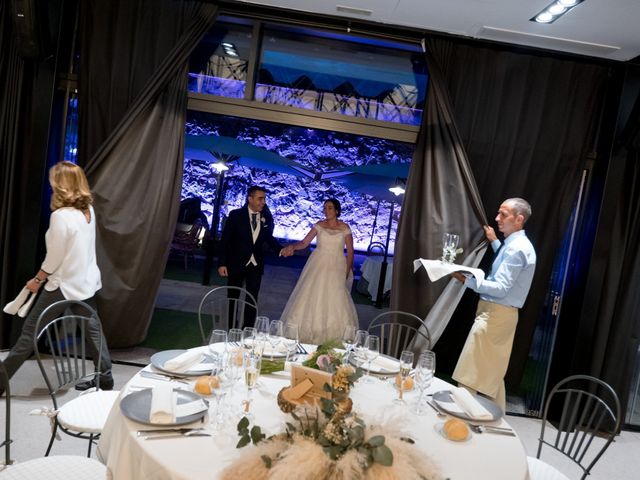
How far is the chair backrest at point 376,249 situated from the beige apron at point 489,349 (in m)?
4.16

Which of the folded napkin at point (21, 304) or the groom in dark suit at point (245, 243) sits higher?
the groom in dark suit at point (245, 243)

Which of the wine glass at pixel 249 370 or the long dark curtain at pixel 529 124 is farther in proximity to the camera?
the long dark curtain at pixel 529 124

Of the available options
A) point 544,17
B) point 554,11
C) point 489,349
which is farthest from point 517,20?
point 489,349

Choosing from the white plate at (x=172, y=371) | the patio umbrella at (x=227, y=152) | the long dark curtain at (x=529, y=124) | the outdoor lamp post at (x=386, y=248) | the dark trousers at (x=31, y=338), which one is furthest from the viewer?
the outdoor lamp post at (x=386, y=248)

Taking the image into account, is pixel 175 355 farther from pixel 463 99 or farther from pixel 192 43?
pixel 463 99

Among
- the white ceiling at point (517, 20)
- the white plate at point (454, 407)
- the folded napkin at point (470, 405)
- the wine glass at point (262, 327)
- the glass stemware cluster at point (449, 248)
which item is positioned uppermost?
the white ceiling at point (517, 20)

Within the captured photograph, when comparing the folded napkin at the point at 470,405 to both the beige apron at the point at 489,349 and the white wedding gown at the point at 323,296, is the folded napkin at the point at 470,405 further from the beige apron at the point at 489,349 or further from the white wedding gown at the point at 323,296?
the white wedding gown at the point at 323,296

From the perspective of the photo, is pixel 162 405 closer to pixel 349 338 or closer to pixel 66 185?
pixel 349 338

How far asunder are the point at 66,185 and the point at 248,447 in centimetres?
238

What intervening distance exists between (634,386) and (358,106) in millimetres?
3276

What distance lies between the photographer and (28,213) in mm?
3820

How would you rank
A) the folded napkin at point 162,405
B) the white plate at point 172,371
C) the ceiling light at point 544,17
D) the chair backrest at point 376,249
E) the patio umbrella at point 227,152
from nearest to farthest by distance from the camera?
the folded napkin at point 162,405, the white plate at point 172,371, the ceiling light at point 544,17, the patio umbrella at point 227,152, the chair backrest at point 376,249

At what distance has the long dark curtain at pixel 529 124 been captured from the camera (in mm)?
4062

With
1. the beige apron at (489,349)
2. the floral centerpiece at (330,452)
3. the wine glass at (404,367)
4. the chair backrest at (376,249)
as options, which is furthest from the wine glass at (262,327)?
the chair backrest at (376,249)
